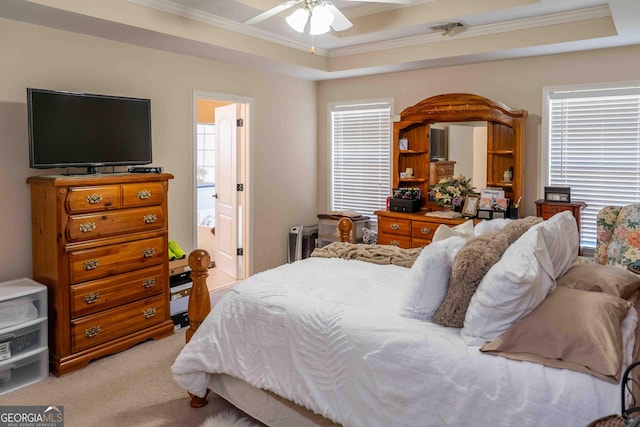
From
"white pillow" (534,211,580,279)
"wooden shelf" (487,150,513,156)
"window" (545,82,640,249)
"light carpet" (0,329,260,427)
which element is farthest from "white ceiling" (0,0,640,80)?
"light carpet" (0,329,260,427)

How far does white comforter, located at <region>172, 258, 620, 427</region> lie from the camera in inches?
68.7

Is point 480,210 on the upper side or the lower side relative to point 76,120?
lower

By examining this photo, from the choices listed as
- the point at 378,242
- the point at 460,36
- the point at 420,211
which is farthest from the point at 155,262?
the point at 460,36

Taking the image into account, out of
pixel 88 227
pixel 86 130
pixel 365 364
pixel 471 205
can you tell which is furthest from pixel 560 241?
pixel 86 130

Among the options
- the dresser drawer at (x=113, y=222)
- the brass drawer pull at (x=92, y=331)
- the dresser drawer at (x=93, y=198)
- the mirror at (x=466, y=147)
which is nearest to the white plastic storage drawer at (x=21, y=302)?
the brass drawer pull at (x=92, y=331)

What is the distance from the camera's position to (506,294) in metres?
1.94

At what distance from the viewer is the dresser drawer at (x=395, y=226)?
499 centimetres

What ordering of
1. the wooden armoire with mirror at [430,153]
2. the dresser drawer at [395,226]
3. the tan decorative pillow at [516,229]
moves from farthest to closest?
the dresser drawer at [395,226]
the wooden armoire with mirror at [430,153]
the tan decorative pillow at [516,229]

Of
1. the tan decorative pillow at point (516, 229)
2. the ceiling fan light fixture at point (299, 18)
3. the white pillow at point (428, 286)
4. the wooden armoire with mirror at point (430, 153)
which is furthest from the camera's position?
the wooden armoire with mirror at point (430, 153)

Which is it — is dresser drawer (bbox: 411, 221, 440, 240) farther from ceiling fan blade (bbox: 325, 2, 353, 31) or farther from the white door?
ceiling fan blade (bbox: 325, 2, 353, 31)

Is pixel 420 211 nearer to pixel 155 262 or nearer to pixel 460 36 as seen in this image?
pixel 460 36

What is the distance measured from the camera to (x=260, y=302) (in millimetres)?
2549

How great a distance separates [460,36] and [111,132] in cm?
321

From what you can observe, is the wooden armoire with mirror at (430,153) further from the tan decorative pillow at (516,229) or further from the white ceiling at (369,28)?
the tan decorative pillow at (516,229)
